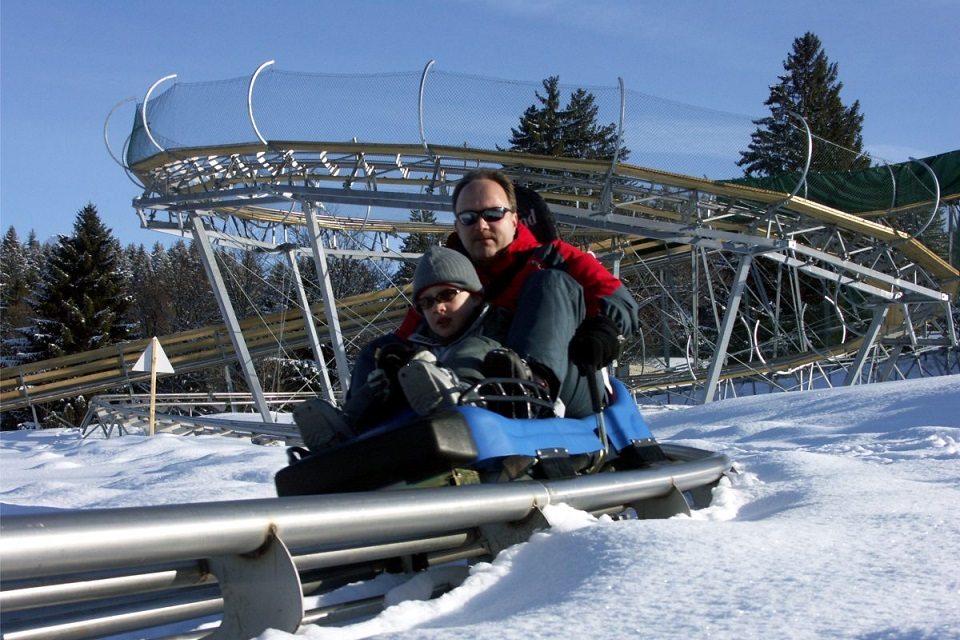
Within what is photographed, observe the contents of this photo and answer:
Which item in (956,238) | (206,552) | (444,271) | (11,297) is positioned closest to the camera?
(206,552)

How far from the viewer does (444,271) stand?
11.7 ft

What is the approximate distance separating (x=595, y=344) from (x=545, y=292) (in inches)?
9.2

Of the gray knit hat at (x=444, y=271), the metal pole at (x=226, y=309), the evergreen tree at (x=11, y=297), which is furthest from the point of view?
the evergreen tree at (x=11, y=297)

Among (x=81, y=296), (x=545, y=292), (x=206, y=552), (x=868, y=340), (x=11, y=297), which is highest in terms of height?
(x=11, y=297)

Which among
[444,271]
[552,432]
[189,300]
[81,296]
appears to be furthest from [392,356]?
[189,300]

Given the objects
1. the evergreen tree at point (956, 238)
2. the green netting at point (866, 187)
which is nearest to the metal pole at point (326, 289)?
the green netting at point (866, 187)

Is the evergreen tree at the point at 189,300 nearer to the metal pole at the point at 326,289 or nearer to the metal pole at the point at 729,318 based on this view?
the metal pole at the point at 326,289

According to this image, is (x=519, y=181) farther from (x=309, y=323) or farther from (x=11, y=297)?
(x=11, y=297)

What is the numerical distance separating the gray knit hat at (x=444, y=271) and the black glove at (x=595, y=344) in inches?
16.5

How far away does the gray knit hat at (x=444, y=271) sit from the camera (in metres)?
3.56

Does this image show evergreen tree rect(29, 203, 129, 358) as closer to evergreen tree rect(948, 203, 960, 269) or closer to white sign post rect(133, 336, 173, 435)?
white sign post rect(133, 336, 173, 435)

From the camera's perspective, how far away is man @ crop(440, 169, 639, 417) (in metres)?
3.35

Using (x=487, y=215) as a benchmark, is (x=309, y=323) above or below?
above

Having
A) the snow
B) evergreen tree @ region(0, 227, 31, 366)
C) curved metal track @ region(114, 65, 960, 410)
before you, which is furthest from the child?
evergreen tree @ region(0, 227, 31, 366)
